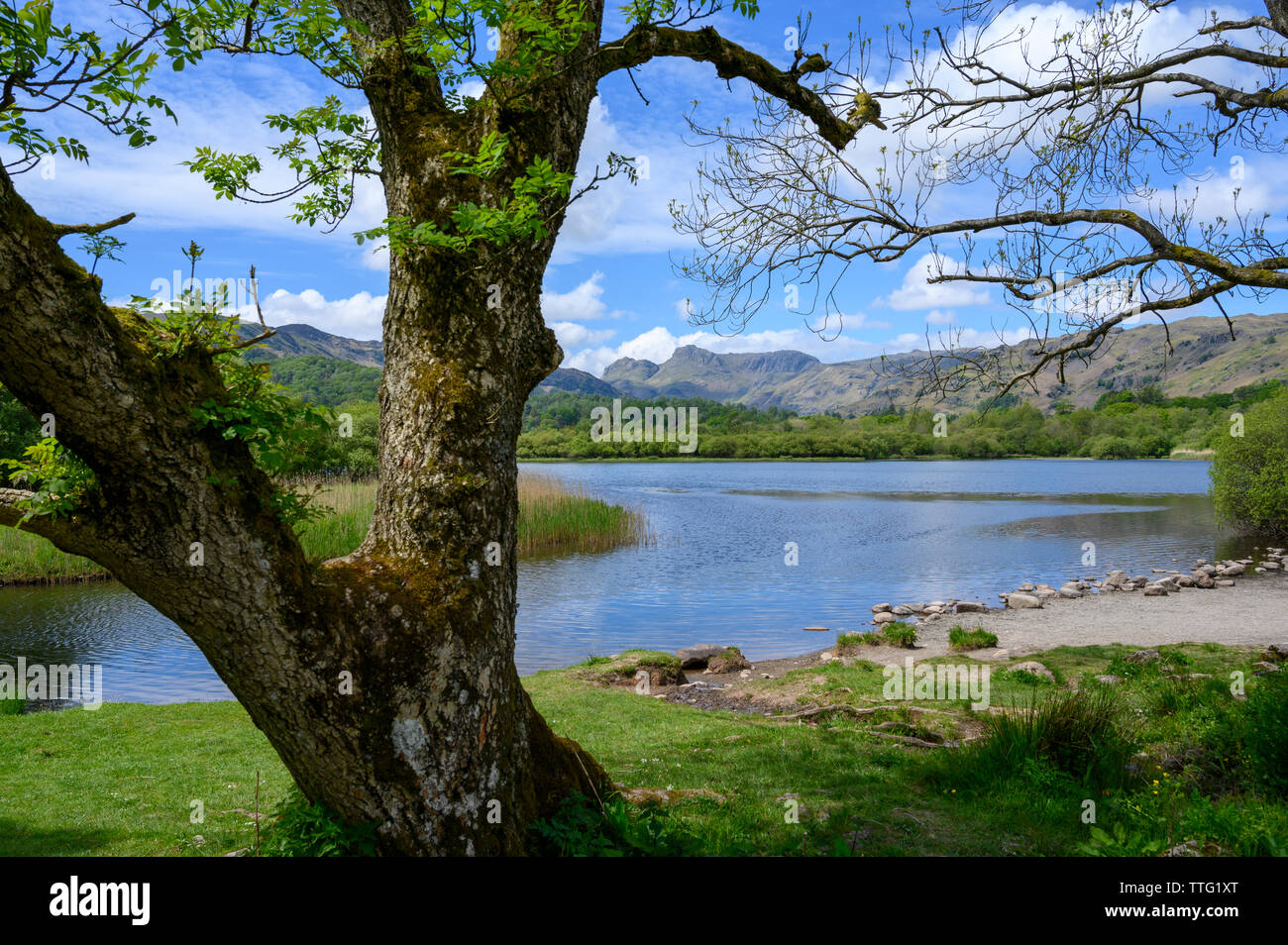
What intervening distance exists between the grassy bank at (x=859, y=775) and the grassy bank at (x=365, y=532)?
10.2m

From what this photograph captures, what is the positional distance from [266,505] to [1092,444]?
12243 centimetres

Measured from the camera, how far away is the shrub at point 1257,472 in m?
24.8

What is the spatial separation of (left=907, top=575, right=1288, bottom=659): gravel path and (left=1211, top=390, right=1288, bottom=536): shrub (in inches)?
285

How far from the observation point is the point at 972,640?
13359mm

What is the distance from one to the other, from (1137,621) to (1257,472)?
15522mm

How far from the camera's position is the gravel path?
1352 cm

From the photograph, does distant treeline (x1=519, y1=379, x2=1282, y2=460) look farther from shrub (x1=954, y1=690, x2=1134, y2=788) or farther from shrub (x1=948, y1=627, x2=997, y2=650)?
shrub (x1=954, y1=690, x2=1134, y2=788)

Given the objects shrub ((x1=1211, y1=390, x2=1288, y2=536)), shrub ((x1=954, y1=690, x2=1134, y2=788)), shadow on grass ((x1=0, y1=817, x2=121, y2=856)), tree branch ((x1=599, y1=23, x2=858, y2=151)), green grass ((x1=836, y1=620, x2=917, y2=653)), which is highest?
tree branch ((x1=599, y1=23, x2=858, y2=151))

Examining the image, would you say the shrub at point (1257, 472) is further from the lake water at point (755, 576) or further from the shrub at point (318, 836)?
the shrub at point (318, 836)

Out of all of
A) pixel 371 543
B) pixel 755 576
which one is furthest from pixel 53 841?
pixel 755 576
